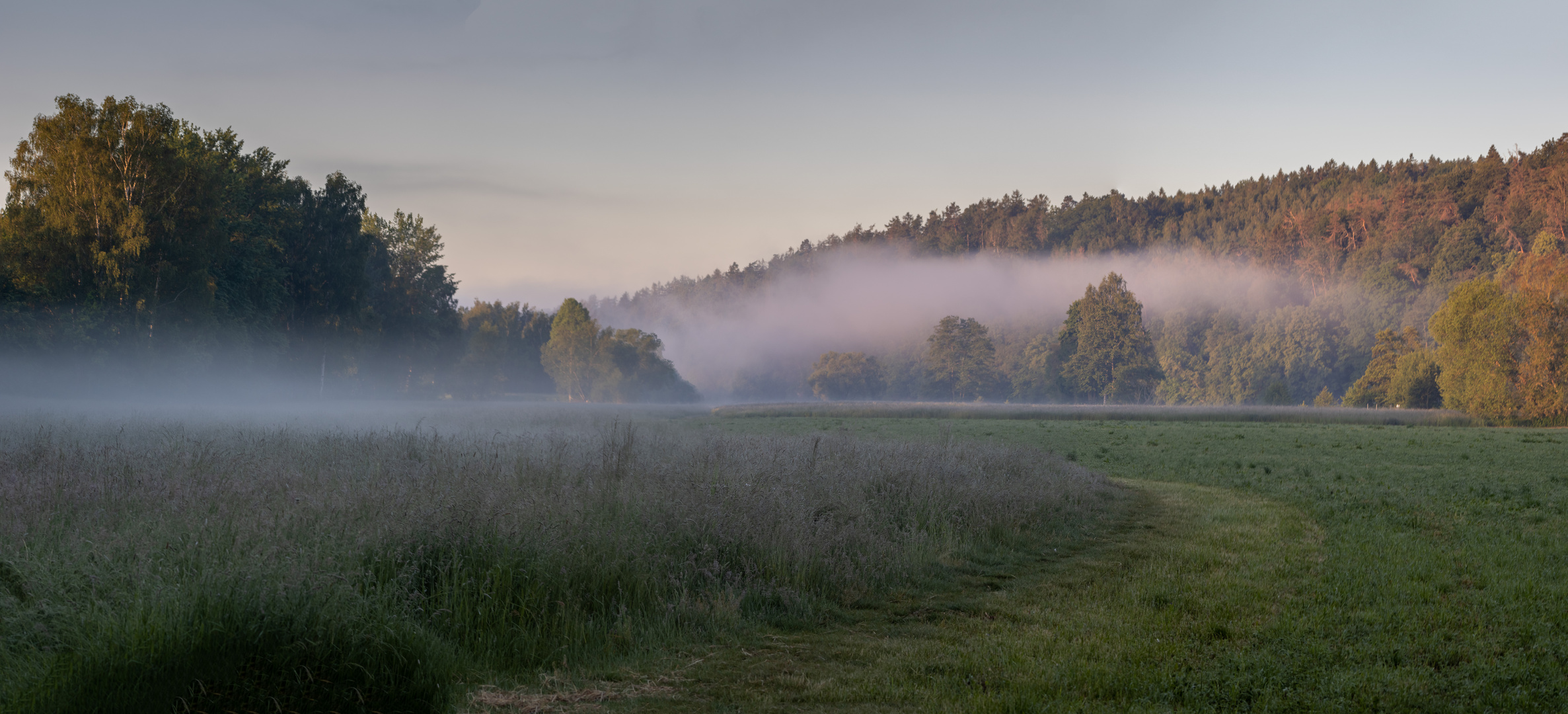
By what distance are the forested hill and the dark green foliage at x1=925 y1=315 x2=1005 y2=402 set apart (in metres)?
42.3

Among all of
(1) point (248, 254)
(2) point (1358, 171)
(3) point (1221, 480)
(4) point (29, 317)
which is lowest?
(3) point (1221, 480)

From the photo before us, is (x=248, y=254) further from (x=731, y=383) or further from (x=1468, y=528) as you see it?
(x=731, y=383)

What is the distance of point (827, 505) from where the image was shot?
34.4ft

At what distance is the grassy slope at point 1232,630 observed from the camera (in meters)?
5.28

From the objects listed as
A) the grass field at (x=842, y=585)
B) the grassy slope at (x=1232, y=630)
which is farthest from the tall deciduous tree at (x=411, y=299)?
the grassy slope at (x=1232, y=630)

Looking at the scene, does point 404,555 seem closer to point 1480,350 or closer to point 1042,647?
point 1042,647

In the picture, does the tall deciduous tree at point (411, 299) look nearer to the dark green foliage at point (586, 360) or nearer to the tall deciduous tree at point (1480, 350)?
the dark green foliage at point (586, 360)

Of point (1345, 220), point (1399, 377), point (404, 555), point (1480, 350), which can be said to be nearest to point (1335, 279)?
point (1345, 220)

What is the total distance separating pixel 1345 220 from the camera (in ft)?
339

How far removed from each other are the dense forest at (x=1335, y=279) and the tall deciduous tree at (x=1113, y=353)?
23.5 inches

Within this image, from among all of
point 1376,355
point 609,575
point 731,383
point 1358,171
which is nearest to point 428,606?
point 609,575

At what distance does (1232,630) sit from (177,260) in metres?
43.9

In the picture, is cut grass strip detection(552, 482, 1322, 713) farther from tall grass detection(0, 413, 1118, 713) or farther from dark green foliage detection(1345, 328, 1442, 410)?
dark green foliage detection(1345, 328, 1442, 410)

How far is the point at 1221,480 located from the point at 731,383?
178m
